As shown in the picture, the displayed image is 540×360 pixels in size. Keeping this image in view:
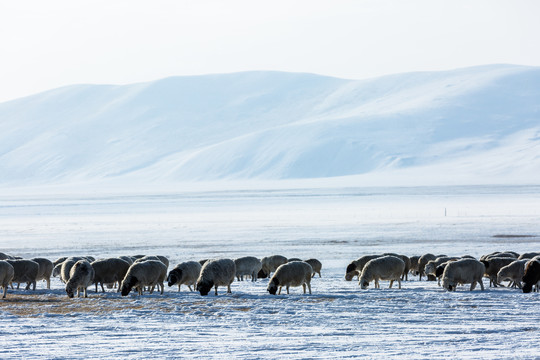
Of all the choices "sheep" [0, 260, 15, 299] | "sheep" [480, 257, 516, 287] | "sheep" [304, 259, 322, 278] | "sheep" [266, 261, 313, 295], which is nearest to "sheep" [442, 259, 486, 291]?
"sheep" [480, 257, 516, 287]

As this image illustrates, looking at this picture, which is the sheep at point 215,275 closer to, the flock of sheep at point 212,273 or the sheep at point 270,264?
the flock of sheep at point 212,273

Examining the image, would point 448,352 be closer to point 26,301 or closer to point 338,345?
point 338,345

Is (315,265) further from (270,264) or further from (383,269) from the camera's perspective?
(383,269)

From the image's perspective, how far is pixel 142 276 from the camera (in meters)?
16.7

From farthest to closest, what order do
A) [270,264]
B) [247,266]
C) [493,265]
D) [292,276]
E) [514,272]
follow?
1. [270,264]
2. [247,266]
3. [493,265]
4. [514,272]
5. [292,276]

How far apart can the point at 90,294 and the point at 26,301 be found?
153 cm

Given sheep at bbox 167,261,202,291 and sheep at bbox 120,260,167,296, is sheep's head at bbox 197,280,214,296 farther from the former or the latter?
sheep at bbox 167,261,202,291

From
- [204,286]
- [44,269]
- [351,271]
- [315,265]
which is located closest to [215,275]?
[204,286]

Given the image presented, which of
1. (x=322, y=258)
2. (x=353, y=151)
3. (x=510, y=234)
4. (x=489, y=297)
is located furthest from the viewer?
(x=353, y=151)

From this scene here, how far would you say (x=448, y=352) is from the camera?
417 inches

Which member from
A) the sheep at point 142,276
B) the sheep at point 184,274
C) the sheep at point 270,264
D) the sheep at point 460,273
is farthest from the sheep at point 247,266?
the sheep at point 460,273

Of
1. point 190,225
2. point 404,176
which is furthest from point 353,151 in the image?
point 190,225

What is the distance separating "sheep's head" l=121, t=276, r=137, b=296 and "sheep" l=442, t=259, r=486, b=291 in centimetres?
651

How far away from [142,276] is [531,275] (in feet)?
26.2
